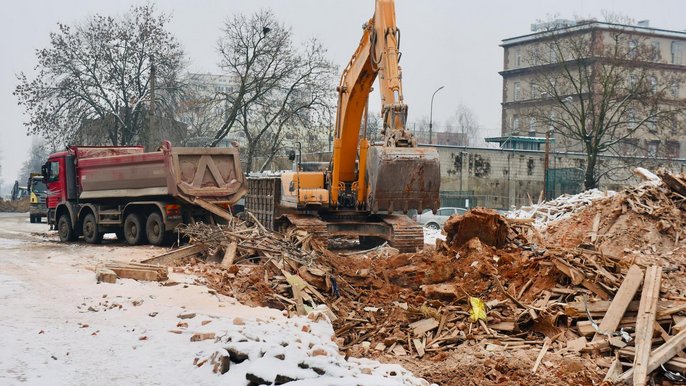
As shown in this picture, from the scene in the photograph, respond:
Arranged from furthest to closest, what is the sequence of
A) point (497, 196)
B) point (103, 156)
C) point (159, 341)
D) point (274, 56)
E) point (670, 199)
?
point (497, 196) < point (274, 56) < point (103, 156) < point (670, 199) < point (159, 341)

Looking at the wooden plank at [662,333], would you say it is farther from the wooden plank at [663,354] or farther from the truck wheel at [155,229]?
the truck wheel at [155,229]

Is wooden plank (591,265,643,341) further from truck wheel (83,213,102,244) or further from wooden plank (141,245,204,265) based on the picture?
truck wheel (83,213,102,244)

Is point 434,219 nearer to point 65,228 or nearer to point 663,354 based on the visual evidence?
point 65,228

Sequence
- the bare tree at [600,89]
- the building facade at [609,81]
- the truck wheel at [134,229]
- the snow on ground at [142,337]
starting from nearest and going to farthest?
the snow on ground at [142,337]
the truck wheel at [134,229]
the bare tree at [600,89]
the building facade at [609,81]

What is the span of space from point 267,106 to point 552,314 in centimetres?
3475

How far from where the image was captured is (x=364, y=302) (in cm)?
1181

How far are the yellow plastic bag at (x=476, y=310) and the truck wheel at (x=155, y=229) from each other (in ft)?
39.8

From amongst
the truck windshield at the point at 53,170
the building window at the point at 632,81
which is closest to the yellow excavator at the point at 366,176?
the truck windshield at the point at 53,170

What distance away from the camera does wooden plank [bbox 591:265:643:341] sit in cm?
952

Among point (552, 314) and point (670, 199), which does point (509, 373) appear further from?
point (670, 199)

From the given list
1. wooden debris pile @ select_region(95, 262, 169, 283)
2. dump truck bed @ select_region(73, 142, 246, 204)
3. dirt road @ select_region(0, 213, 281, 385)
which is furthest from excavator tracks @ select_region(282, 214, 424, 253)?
wooden debris pile @ select_region(95, 262, 169, 283)

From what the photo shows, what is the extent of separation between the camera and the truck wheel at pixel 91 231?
76.8 ft

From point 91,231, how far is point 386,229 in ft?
30.7

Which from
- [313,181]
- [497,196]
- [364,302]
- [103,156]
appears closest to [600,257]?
[364,302]
